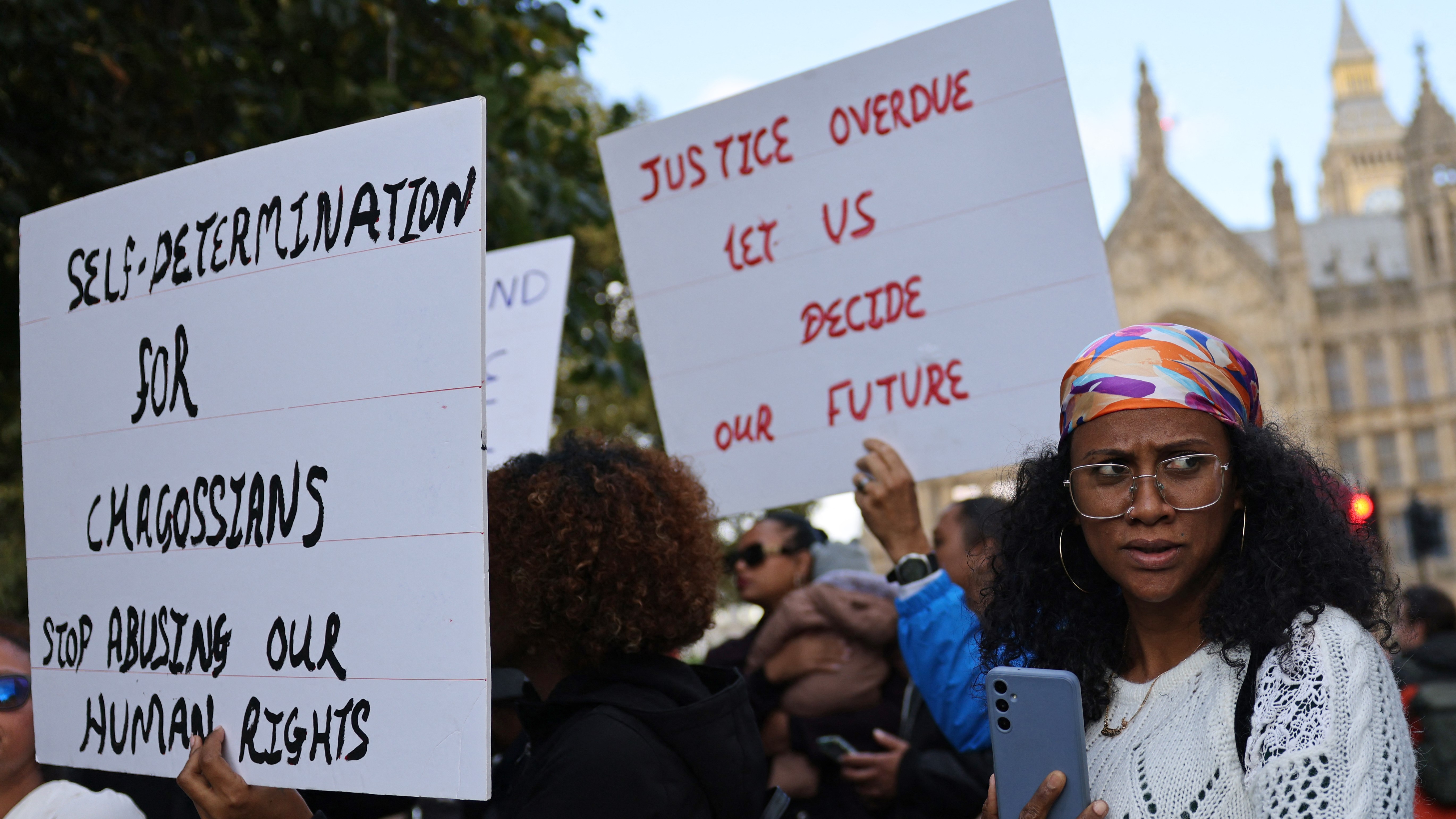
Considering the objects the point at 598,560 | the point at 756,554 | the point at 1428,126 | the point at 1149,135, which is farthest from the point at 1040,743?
the point at 1428,126

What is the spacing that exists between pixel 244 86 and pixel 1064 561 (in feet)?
14.2

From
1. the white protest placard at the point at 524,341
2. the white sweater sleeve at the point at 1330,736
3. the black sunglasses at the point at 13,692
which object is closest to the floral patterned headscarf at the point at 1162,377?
the white sweater sleeve at the point at 1330,736

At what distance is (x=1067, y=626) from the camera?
6.91ft

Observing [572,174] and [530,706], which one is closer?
[530,706]

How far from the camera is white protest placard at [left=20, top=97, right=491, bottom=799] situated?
1.97m

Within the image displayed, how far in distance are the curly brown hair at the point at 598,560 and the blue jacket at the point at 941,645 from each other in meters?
0.69

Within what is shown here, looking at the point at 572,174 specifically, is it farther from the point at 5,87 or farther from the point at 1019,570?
the point at 1019,570

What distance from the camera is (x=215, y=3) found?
5.00 m

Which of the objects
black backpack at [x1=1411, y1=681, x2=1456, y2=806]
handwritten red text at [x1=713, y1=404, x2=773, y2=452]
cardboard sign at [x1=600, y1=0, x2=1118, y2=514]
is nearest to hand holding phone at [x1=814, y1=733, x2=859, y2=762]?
cardboard sign at [x1=600, y1=0, x2=1118, y2=514]

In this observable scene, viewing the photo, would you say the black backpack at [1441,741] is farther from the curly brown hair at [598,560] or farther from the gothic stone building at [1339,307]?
the gothic stone building at [1339,307]

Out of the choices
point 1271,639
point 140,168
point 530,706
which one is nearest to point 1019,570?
point 1271,639

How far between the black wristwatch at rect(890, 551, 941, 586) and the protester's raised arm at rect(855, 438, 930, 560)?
0.01 meters

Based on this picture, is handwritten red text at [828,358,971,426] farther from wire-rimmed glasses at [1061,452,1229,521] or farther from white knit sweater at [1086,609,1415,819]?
white knit sweater at [1086,609,1415,819]

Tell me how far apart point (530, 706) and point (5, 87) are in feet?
13.1
